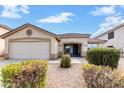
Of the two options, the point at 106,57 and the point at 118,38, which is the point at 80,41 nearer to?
the point at 118,38

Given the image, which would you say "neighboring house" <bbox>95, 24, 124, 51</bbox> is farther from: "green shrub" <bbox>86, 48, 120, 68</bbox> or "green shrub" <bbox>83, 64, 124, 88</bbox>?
"green shrub" <bbox>83, 64, 124, 88</bbox>

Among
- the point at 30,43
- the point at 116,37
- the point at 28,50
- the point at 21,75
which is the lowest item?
the point at 21,75

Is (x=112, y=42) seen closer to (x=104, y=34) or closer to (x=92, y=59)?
(x=104, y=34)

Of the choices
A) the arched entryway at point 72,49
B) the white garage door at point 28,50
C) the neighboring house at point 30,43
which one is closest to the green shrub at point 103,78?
the neighboring house at point 30,43

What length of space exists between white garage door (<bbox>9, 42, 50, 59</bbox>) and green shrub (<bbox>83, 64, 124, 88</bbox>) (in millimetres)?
14475

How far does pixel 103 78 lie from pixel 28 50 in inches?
628

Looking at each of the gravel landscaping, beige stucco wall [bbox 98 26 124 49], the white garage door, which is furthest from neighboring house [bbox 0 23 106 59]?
beige stucco wall [bbox 98 26 124 49]

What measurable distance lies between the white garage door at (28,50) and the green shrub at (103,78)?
47.5ft

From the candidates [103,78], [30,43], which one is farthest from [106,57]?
[30,43]

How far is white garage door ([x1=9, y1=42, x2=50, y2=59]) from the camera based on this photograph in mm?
20552

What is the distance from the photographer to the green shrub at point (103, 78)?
551cm

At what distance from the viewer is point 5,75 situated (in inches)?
223

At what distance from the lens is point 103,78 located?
18.7ft
